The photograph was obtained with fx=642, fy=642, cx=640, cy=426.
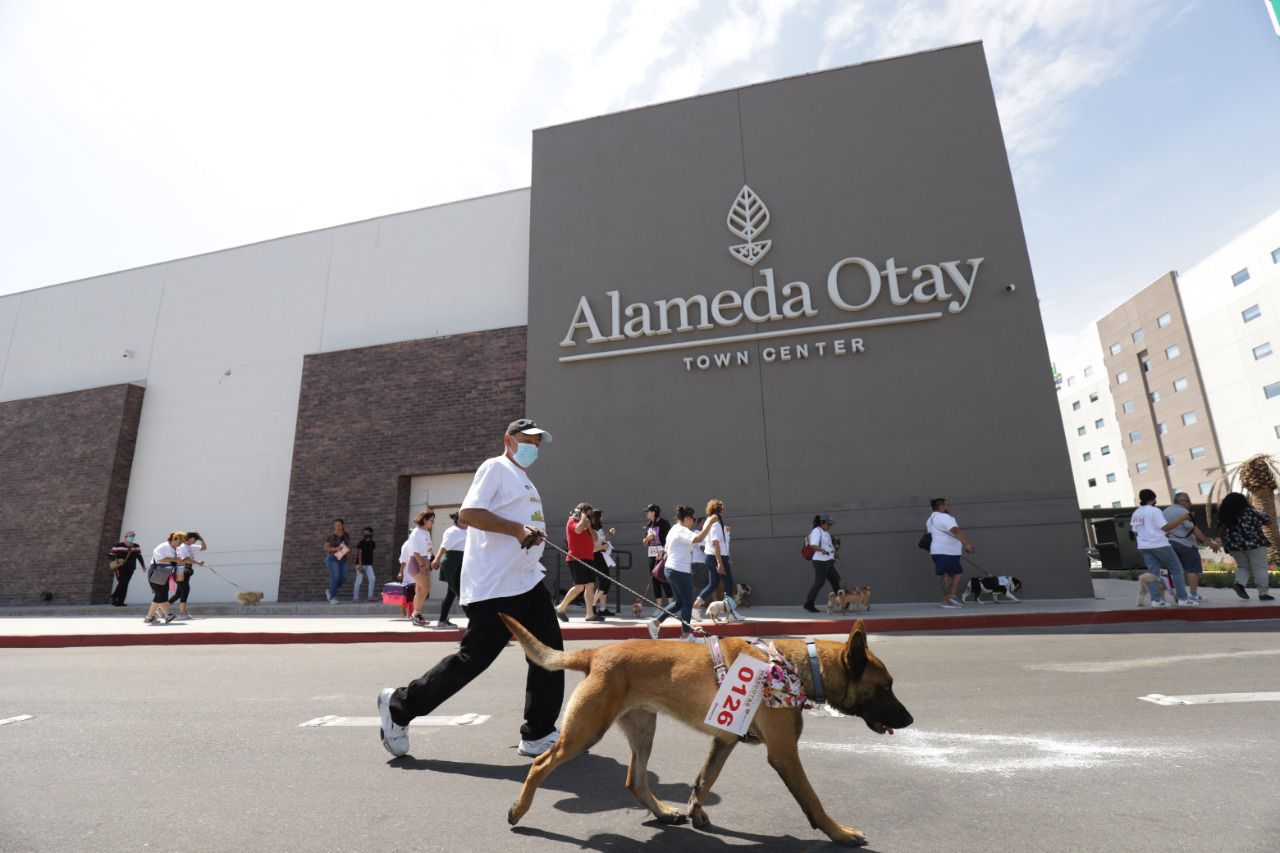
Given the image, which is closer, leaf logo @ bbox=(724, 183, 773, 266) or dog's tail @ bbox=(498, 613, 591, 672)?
dog's tail @ bbox=(498, 613, 591, 672)

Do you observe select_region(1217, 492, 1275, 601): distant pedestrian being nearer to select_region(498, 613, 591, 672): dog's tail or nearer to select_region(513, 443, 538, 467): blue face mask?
select_region(513, 443, 538, 467): blue face mask

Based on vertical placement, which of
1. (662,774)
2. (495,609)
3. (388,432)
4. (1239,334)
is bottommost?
(662,774)

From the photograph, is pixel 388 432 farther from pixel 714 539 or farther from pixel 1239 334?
pixel 1239 334

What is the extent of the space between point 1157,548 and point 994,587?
2368 millimetres

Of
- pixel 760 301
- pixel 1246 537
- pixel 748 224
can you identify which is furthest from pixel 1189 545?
pixel 748 224

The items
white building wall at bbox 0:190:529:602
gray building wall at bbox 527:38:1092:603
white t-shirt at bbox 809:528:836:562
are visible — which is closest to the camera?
white t-shirt at bbox 809:528:836:562

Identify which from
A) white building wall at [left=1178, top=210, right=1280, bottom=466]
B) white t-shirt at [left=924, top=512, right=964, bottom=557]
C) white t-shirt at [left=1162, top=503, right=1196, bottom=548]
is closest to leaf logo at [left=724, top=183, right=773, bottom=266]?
white t-shirt at [left=924, top=512, right=964, bottom=557]

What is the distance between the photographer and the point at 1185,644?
21.0ft

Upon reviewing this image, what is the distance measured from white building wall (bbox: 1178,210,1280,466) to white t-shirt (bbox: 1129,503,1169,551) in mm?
43644

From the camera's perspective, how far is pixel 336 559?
45.8 feet

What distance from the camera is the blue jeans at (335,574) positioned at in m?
13.9

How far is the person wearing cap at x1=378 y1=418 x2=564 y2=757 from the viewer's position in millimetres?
3432

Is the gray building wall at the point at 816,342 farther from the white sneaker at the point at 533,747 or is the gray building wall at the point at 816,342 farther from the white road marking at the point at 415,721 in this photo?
the white sneaker at the point at 533,747

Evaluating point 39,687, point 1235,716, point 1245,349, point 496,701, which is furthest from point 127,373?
point 1245,349
